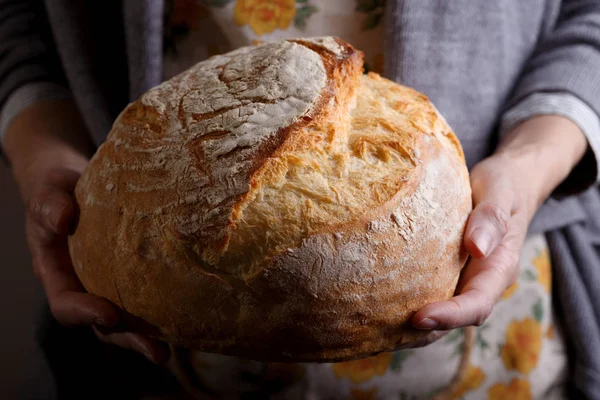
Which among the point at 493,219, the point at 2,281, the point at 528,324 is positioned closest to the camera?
the point at 493,219

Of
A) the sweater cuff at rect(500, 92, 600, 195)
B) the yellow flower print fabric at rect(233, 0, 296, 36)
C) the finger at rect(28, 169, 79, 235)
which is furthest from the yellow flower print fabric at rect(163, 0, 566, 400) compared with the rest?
the finger at rect(28, 169, 79, 235)

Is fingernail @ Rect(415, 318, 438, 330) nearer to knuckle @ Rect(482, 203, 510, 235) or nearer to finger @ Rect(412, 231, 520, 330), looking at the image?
finger @ Rect(412, 231, 520, 330)

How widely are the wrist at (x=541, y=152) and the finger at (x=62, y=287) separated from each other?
0.63 m

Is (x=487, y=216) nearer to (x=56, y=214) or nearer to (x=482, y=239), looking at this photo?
A: (x=482, y=239)

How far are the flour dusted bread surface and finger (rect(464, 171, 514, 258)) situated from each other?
2cm

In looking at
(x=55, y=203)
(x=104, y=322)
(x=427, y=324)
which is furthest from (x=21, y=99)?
(x=427, y=324)

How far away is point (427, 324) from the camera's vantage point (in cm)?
65

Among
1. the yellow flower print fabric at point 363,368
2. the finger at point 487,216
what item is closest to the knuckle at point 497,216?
the finger at point 487,216

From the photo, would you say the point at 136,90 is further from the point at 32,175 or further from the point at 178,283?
the point at 178,283

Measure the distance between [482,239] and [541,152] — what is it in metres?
0.33

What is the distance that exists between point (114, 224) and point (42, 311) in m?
0.91

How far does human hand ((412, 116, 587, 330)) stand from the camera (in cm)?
68

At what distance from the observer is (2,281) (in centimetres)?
158

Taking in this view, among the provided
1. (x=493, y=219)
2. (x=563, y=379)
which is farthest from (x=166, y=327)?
(x=563, y=379)
